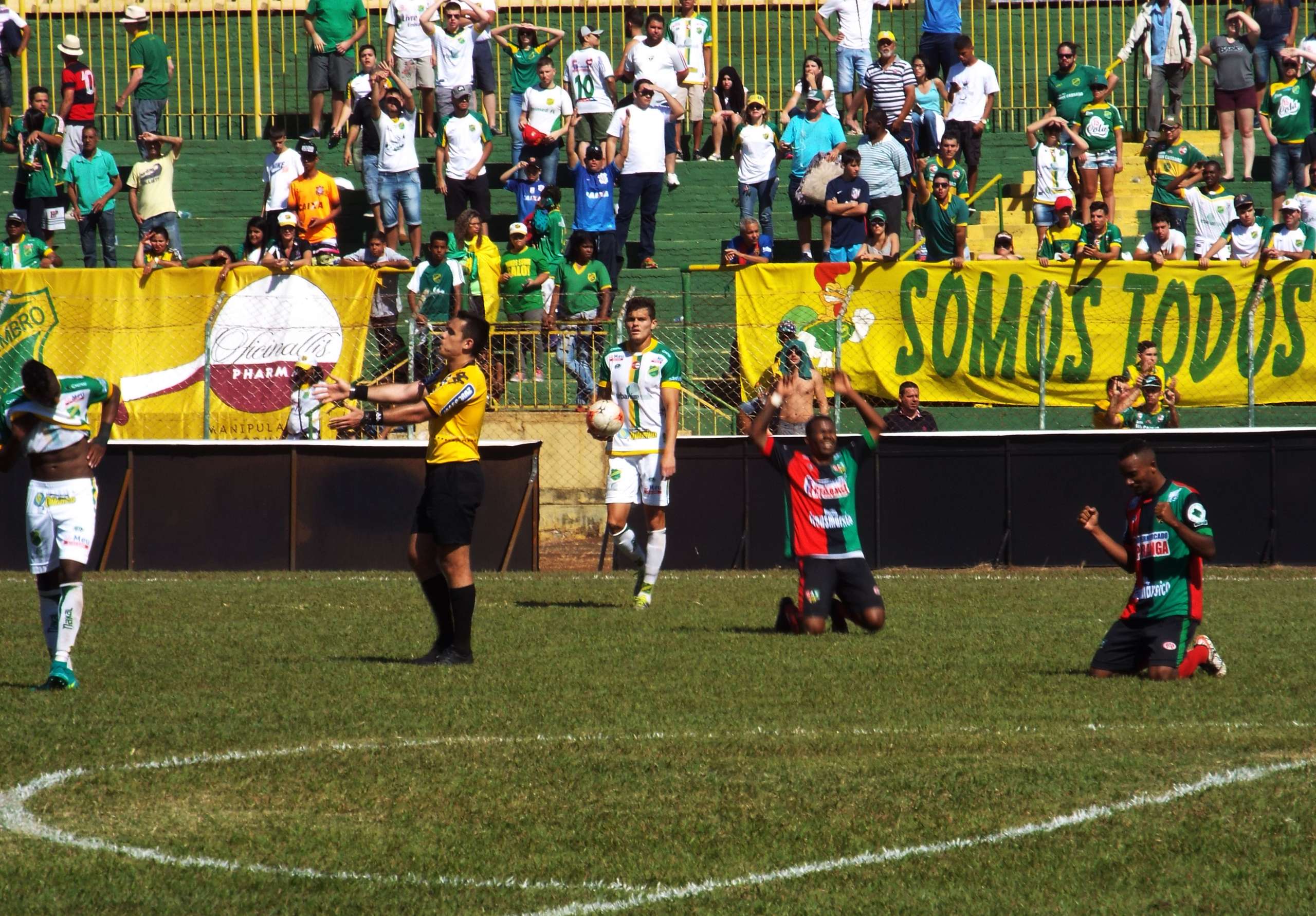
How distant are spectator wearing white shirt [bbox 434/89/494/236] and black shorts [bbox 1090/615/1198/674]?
13.4 meters

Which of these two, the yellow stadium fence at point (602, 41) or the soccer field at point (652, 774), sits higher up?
the yellow stadium fence at point (602, 41)

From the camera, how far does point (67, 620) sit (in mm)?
8875

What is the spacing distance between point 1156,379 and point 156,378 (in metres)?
10.6

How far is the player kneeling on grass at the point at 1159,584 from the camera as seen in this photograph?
9.22 metres

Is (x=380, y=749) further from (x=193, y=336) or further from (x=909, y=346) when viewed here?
(x=193, y=336)

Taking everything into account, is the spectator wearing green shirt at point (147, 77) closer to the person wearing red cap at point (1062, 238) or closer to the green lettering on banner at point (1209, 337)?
the person wearing red cap at point (1062, 238)

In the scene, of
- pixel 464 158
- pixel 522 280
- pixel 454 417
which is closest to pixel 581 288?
pixel 522 280

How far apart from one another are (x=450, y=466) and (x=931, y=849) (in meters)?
4.46

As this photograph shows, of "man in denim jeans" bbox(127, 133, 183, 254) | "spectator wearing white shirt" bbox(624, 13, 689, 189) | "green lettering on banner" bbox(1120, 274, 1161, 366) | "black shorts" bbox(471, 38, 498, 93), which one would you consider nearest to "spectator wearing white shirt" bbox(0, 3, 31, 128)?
"man in denim jeans" bbox(127, 133, 183, 254)

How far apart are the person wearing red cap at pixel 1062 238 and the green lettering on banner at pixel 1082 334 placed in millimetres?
890

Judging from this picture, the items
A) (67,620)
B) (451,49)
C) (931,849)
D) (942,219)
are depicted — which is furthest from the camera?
(451,49)

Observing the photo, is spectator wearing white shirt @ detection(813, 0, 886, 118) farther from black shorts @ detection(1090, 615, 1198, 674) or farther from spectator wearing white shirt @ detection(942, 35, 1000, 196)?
black shorts @ detection(1090, 615, 1198, 674)

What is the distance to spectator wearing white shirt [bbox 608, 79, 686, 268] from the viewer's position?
21.4m

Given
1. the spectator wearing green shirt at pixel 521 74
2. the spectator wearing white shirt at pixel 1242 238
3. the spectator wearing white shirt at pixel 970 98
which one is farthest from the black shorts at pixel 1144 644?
the spectator wearing green shirt at pixel 521 74
